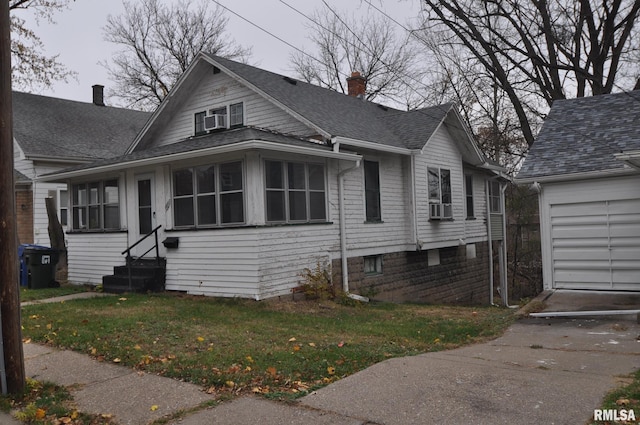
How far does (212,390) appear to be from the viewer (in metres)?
5.23

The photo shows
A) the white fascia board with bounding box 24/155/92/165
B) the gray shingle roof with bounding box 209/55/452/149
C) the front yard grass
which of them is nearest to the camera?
the front yard grass

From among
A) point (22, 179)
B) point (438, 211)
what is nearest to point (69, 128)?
point (22, 179)

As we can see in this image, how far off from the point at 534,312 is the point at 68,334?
787 centimetres

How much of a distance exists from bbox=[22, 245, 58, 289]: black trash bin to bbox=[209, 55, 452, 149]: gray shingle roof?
6779 millimetres

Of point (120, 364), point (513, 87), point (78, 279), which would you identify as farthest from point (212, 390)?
point (513, 87)

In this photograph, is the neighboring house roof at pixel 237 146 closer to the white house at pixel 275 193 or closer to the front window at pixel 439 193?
the white house at pixel 275 193

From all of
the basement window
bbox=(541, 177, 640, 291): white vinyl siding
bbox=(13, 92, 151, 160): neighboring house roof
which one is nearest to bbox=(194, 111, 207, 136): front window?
the basement window

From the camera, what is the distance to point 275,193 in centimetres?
1108

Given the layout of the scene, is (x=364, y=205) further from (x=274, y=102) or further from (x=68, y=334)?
(x=68, y=334)

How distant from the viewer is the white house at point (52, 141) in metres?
19.1

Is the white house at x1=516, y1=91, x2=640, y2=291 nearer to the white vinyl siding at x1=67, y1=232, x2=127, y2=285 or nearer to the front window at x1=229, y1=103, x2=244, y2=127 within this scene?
the front window at x1=229, y1=103, x2=244, y2=127

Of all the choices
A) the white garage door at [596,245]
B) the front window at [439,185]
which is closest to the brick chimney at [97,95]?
the front window at [439,185]

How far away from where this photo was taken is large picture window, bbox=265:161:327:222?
11.0 m

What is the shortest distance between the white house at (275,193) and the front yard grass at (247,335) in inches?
46.8
